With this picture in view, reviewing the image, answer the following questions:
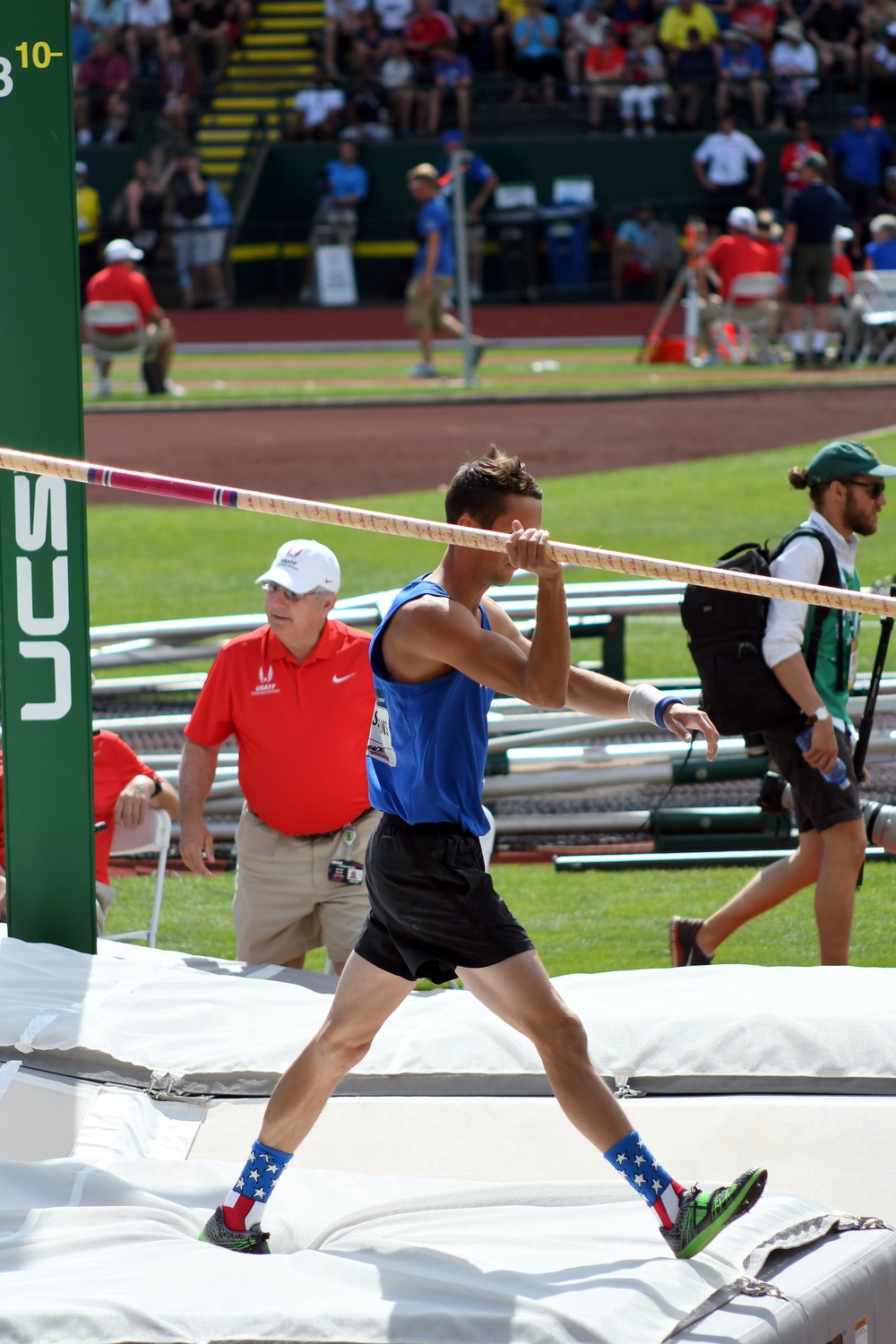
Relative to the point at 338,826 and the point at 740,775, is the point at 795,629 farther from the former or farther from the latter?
the point at 740,775

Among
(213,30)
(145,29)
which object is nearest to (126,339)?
(145,29)

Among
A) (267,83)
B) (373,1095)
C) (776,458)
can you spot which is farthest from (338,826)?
(267,83)

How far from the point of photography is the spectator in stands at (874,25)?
2670 cm

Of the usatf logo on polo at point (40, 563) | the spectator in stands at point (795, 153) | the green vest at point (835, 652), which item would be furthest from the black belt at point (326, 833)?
the spectator in stands at point (795, 153)

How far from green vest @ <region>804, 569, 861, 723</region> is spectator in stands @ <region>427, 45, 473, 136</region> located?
75.2ft

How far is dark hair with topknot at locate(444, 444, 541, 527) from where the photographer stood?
151 inches

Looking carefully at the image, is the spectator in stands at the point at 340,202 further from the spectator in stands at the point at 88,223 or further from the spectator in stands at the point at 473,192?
the spectator in stands at the point at 88,223

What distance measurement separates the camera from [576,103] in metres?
27.1

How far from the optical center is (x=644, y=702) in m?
3.84

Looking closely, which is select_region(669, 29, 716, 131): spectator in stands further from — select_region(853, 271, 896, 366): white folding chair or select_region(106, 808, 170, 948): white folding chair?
select_region(106, 808, 170, 948): white folding chair

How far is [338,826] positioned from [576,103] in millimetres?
23231

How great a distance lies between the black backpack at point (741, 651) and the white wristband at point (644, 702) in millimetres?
1872

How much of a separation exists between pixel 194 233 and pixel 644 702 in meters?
25.3

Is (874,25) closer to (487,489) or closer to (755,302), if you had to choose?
(755,302)
